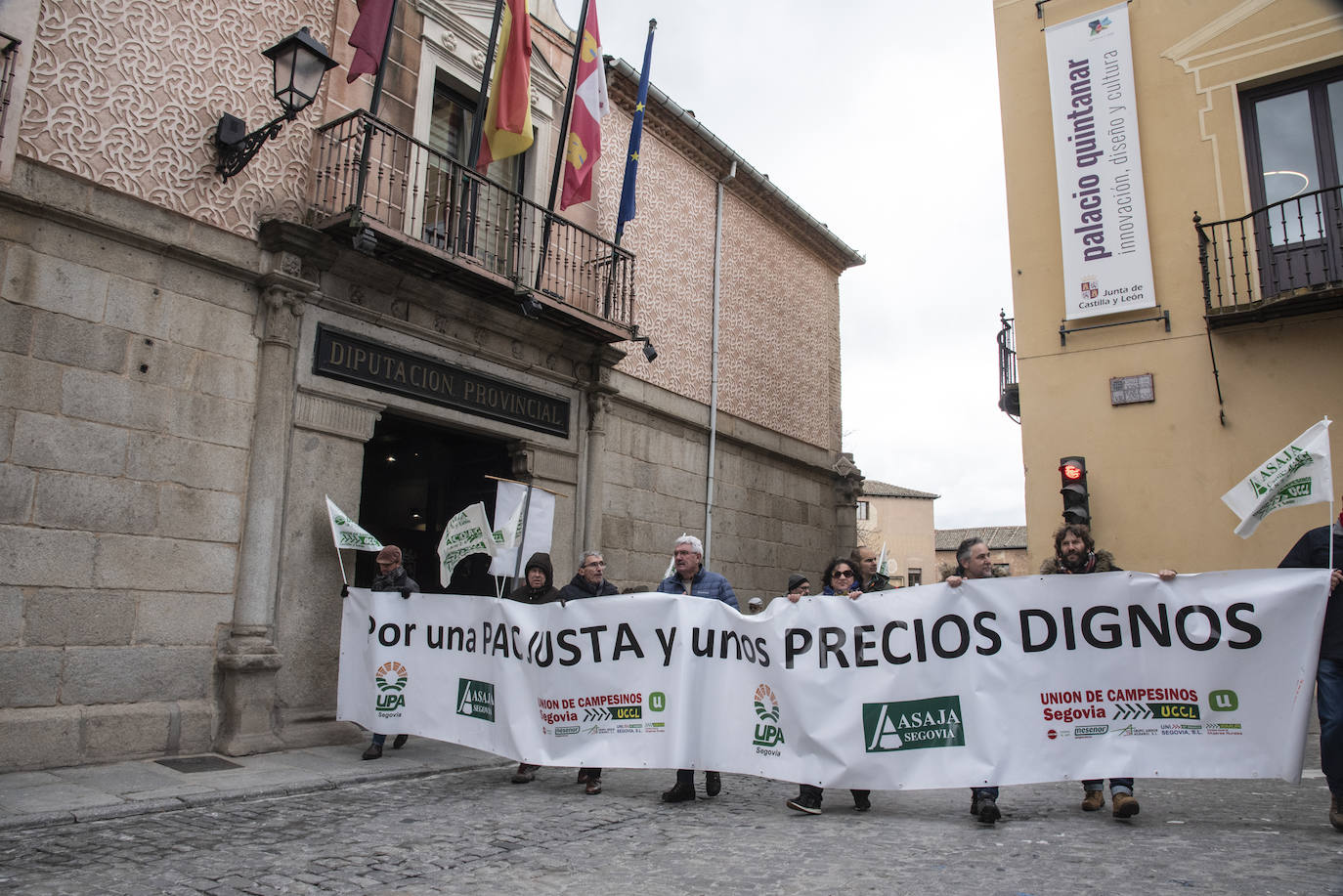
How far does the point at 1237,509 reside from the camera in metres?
5.47

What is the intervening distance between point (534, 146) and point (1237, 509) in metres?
9.31

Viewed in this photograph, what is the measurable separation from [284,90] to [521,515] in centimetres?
415

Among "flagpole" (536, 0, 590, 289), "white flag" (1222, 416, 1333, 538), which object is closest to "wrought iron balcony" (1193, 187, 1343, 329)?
"white flag" (1222, 416, 1333, 538)

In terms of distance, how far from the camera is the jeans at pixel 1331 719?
488cm

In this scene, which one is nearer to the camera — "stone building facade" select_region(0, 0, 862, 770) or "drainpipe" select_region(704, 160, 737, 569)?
"stone building facade" select_region(0, 0, 862, 770)

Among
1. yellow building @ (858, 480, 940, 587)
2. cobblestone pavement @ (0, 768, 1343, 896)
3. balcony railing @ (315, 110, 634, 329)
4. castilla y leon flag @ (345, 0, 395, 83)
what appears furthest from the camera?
yellow building @ (858, 480, 940, 587)

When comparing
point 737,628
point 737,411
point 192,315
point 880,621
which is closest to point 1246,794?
point 880,621

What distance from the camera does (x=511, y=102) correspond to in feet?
32.3

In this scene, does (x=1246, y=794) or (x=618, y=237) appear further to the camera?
(x=618, y=237)

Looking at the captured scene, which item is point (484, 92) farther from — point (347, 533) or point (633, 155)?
point (347, 533)

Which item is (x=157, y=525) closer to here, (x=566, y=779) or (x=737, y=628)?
(x=566, y=779)

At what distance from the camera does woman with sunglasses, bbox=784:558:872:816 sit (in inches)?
216

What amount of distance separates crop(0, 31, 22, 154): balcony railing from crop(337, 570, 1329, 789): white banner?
5265 mm

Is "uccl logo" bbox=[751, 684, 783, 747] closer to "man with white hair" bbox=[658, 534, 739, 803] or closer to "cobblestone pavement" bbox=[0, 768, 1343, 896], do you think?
"cobblestone pavement" bbox=[0, 768, 1343, 896]
